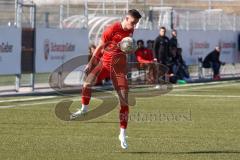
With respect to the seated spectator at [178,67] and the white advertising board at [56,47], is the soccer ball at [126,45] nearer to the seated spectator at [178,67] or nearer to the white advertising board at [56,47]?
the white advertising board at [56,47]

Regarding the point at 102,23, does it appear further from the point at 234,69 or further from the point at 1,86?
the point at 234,69

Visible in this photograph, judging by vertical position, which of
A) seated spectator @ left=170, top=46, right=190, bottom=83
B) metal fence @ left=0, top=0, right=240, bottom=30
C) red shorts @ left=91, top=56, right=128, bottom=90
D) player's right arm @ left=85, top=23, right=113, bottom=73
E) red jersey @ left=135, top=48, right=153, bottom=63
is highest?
metal fence @ left=0, top=0, right=240, bottom=30

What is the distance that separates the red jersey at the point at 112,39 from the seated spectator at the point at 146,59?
51.1 feet

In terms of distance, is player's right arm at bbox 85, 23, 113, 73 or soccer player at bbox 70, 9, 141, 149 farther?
player's right arm at bbox 85, 23, 113, 73

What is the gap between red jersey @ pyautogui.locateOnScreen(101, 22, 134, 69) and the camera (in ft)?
44.1

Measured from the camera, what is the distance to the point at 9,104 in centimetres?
2144

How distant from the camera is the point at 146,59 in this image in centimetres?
2958

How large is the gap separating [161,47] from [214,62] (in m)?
6.70

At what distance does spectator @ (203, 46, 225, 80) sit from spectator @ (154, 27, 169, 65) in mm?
5843

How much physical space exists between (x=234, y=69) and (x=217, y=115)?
23.0 m

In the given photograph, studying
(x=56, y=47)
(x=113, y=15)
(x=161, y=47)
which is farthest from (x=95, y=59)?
(x=113, y=15)

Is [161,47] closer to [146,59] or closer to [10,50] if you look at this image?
[146,59]

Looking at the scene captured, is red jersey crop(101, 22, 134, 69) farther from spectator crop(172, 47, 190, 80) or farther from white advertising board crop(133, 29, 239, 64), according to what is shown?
white advertising board crop(133, 29, 239, 64)

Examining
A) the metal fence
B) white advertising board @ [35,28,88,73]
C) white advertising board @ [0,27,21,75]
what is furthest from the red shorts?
white advertising board @ [35,28,88,73]
